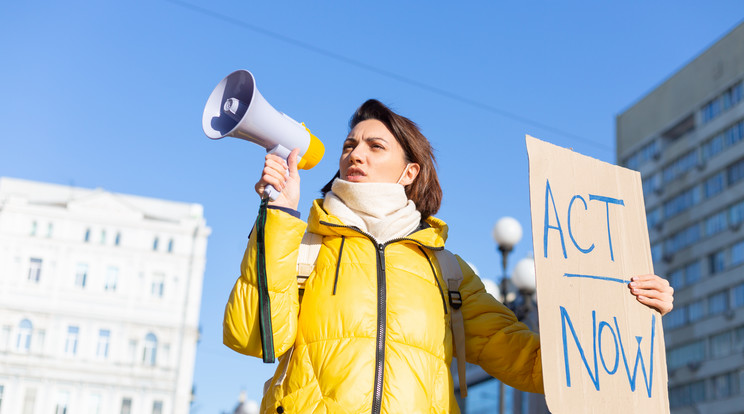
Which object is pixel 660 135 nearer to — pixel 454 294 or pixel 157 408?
pixel 157 408

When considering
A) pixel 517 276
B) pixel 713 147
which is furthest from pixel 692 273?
pixel 517 276

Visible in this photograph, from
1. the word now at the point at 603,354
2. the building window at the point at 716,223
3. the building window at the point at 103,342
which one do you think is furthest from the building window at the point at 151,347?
the word now at the point at 603,354

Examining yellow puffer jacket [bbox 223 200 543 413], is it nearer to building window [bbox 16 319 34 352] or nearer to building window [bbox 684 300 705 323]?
building window [bbox 684 300 705 323]

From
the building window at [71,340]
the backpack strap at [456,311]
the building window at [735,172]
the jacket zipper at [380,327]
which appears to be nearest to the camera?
the jacket zipper at [380,327]

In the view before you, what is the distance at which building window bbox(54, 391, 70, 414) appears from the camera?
137 feet

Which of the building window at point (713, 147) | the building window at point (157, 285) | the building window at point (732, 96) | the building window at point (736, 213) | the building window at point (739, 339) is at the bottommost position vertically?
the building window at point (739, 339)

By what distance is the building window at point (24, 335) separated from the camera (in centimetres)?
4300

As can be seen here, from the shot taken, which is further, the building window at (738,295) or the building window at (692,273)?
the building window at (692,273)

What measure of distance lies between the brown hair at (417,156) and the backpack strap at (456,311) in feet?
0.96

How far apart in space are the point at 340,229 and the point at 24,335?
44.5 metres

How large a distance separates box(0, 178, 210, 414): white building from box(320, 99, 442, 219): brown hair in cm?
4222

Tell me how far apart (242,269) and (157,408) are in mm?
43122

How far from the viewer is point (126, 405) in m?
43.0

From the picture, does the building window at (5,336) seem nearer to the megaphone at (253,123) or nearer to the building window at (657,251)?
the building window at (657,251)
